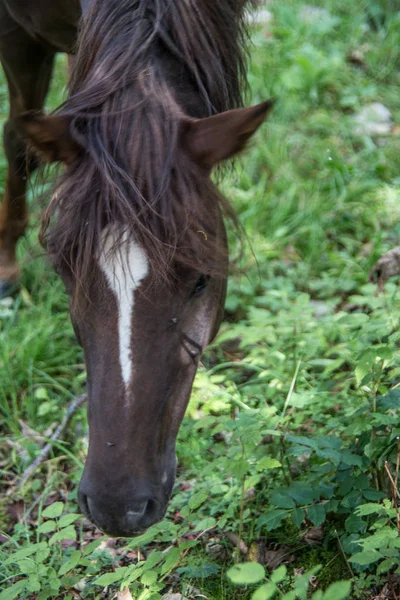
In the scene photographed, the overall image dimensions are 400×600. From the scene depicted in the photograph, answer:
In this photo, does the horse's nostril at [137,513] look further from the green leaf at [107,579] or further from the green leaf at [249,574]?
the green leaf at [249,574]

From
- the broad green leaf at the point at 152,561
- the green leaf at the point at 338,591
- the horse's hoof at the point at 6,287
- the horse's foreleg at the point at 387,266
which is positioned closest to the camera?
the green leaf at the point at 338,591

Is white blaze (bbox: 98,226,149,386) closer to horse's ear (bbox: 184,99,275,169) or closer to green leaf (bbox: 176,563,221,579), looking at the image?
horse's ear (bbox: 184,99,275,169)

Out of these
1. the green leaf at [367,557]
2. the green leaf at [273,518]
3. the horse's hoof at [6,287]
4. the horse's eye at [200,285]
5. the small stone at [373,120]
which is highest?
the horse's eye at [200,285]

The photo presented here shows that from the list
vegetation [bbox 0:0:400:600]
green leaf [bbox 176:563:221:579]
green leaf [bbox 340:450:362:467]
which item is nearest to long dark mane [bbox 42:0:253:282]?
vegetation [bbox 0:0:400:600]

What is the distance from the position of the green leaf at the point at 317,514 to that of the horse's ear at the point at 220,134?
39.8 inches

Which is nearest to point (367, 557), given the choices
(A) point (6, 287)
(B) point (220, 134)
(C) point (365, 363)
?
(C) point (365, 363)

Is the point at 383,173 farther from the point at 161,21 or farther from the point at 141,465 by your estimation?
the point at 141,465

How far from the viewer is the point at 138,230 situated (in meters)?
1.95

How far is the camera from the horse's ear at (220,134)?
2.03m

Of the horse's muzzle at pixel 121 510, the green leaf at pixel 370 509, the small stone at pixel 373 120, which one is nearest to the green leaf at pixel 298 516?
the green leaf at pixel 370 509

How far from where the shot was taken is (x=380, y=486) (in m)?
2.33

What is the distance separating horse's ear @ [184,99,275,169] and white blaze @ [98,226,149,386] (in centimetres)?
33

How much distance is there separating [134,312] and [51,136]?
54 cm

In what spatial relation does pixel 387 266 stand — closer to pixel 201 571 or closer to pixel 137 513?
pixel 201 571
